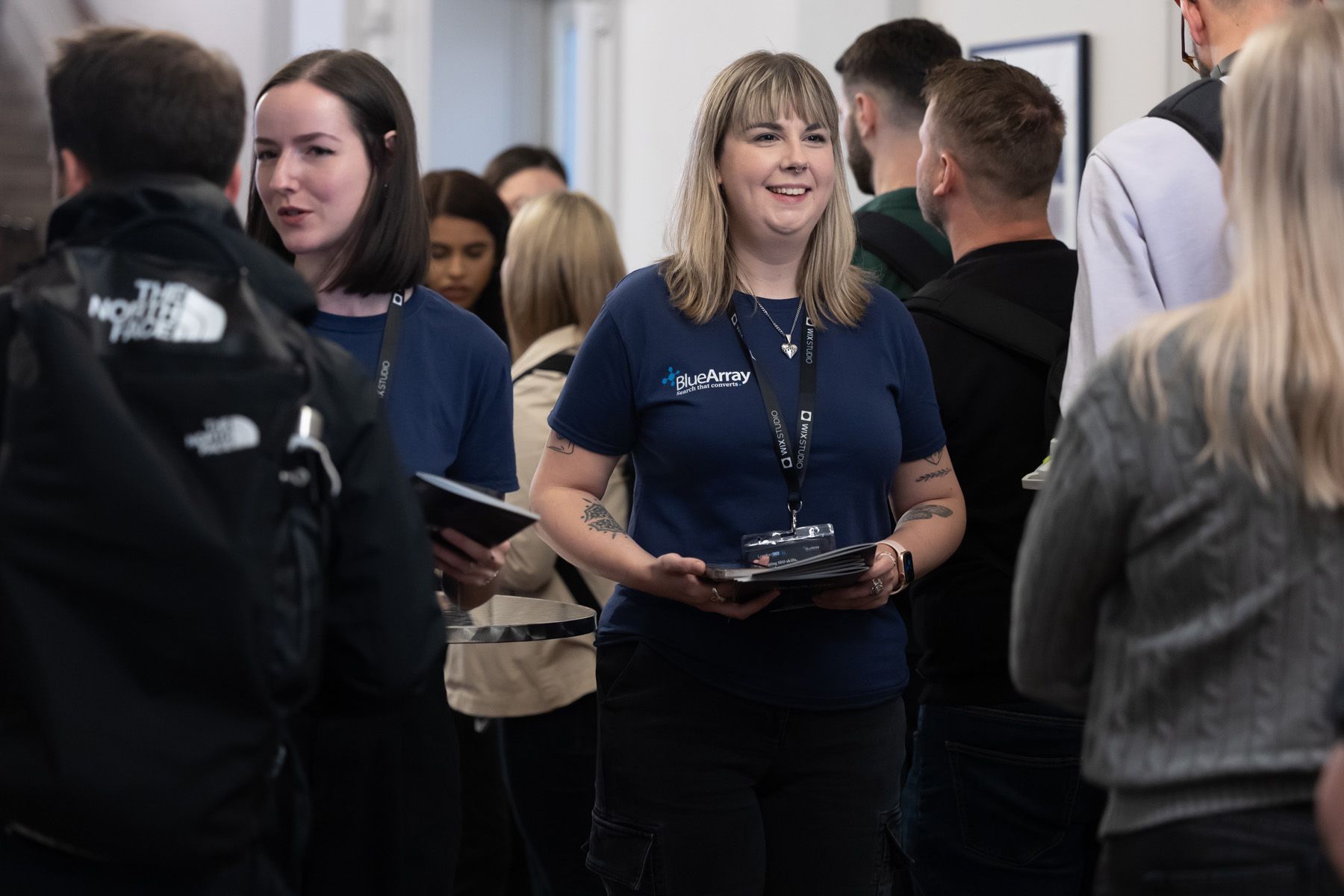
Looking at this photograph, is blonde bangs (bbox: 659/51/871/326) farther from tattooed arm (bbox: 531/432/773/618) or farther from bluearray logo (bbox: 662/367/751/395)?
tattooed arm (bbox: 531/432/773/618)

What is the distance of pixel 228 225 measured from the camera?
1532mm

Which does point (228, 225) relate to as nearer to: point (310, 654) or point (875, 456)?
point (310, 654)

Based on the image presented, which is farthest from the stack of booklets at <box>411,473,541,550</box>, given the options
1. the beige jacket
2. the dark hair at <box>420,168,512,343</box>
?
the dark hair at <box>420,168,512,343</box>

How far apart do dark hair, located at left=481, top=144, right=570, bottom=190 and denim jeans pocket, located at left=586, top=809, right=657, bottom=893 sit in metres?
3.74

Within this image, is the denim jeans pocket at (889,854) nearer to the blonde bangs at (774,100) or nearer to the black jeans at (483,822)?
the blonde bangs at (774,100)

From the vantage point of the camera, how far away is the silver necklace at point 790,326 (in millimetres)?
2359

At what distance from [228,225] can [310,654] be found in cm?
46

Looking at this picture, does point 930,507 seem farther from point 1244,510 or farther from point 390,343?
point 1244,510

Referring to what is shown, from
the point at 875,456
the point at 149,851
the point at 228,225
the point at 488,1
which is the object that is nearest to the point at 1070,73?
the point at 875,456

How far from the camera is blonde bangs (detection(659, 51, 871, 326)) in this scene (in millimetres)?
2408

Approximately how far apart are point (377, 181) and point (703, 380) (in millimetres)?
585

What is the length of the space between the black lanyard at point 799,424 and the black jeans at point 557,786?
963 mm

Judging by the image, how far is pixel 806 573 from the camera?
6.55 ft

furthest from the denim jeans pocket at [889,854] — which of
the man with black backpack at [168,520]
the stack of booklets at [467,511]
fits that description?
the man with black backpack at [168,520]
